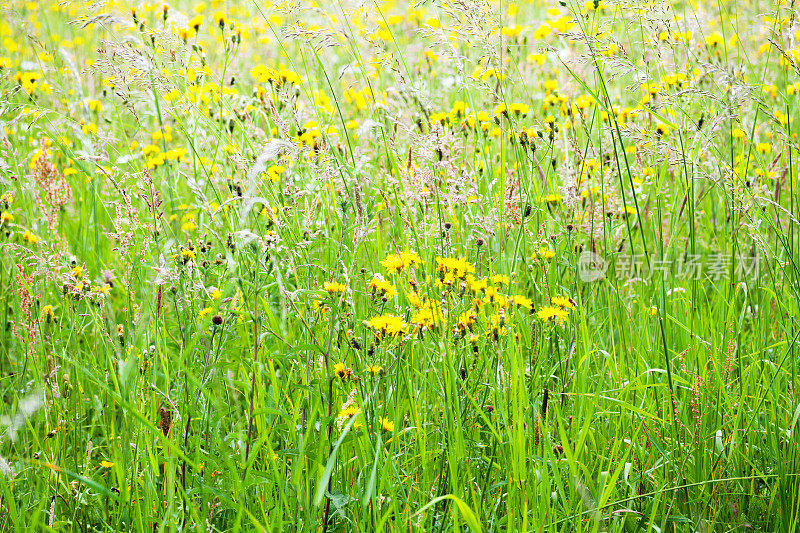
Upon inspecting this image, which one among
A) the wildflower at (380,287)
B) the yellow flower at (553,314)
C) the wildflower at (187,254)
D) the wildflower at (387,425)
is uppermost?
the wildflower at (187,254)

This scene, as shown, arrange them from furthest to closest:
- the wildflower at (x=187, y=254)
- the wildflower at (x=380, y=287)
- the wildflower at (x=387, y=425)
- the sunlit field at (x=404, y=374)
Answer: the wildflower at (x=187, y=254)
the wildflower at (x=380, y=287)
the wildflower at (x=387, y=425)
the sunlit field at (x=404, y=374)

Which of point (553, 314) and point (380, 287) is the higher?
point (380, 287)

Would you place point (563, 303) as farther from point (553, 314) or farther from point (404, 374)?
point (404, 374)

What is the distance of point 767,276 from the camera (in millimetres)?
2252

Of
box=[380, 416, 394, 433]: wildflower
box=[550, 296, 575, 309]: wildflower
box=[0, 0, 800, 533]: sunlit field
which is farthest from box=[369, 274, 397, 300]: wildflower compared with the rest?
box=[550, 296, 575, 309]: wildflower

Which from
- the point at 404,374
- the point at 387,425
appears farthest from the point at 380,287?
the point at 387,425

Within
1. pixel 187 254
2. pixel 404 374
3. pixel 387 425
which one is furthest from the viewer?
pixel 187 254

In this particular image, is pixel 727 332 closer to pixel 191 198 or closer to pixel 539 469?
pixel 539 469

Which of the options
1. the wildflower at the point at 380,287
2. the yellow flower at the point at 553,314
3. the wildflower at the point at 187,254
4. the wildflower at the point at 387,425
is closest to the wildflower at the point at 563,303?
the yellow flower at the point at 553,314

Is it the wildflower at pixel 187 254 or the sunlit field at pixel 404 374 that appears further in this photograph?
the wildflower at pixel 187 254

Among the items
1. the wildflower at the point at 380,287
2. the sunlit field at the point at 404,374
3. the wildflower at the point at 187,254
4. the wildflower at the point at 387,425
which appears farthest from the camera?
the wildflower at the point at 187,254

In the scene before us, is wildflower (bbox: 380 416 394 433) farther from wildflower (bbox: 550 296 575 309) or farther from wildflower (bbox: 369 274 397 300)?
wildflower (bbox: 550 296 575 309)

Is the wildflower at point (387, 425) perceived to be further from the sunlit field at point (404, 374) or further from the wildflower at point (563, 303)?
the wildflower at point (563, 303)

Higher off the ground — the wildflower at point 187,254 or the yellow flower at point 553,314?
the wildflower at point 187,254
